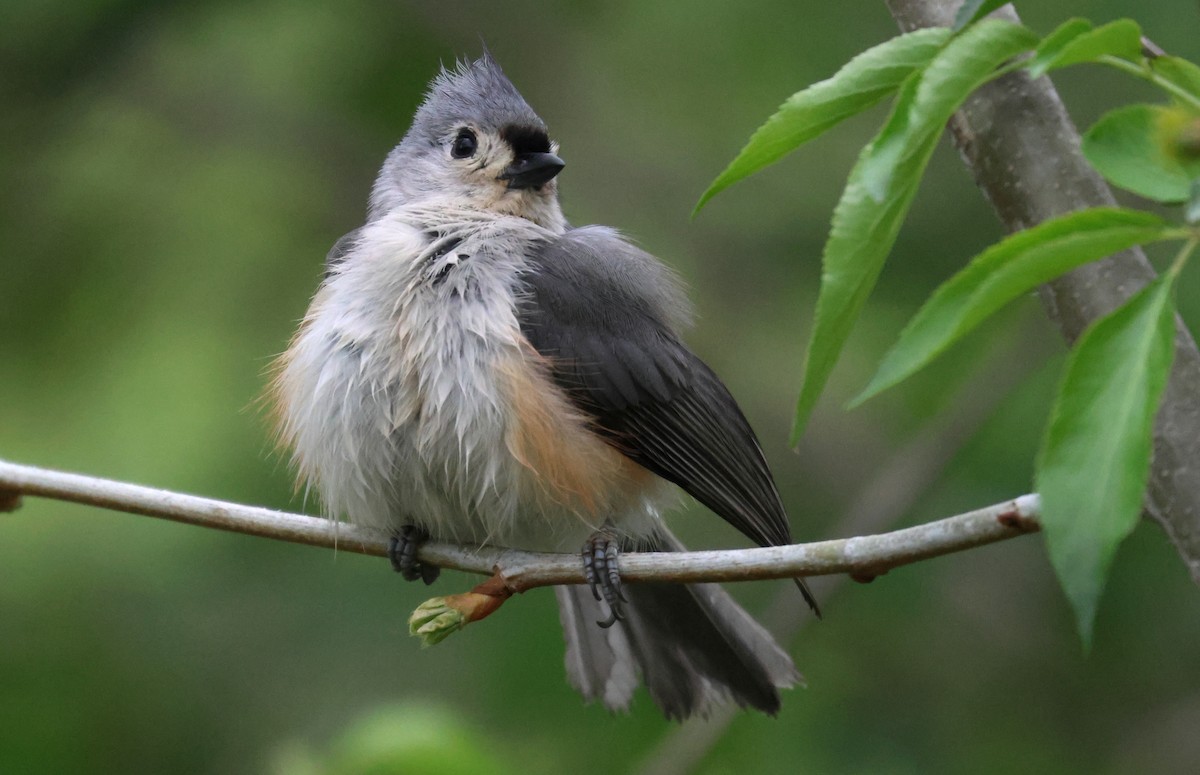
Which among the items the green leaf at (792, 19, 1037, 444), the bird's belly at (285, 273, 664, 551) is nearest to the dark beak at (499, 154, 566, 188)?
the bird's belly at (285, 273, 664, 551)

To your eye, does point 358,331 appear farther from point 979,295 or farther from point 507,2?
point 507,2

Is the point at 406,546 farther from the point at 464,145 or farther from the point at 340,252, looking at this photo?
the point at 464,145

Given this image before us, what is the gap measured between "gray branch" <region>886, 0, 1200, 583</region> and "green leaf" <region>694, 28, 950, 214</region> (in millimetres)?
769

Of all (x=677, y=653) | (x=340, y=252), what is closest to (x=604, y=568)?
(x=677, y=653)

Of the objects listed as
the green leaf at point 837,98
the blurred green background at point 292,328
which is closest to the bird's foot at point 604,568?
the blurred green background at point 292,328

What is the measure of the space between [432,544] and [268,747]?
2.02 meters

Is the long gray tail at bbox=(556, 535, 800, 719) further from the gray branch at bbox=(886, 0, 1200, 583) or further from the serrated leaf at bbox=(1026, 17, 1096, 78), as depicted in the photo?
the serrated leaf at bbox=(1026, 17, 1096, 78)

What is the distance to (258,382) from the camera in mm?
5520

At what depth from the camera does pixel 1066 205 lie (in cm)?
247

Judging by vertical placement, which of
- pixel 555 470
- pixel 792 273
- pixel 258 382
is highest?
pixel 258 382

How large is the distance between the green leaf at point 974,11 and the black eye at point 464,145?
2.82 m

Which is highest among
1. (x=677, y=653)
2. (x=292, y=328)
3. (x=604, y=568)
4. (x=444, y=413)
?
(x=292, y=328)

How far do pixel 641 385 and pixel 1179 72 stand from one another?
211cm

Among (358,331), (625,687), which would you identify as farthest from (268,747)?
(358,331)
